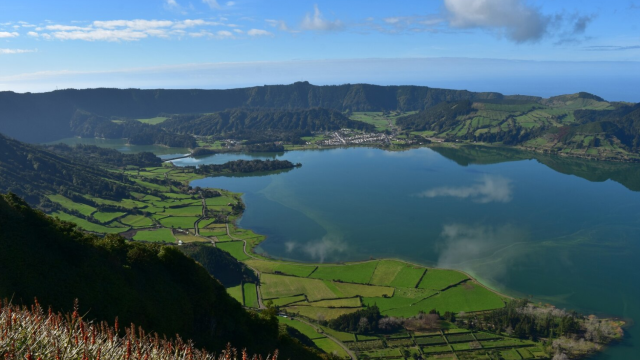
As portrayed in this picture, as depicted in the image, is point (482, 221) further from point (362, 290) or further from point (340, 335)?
point (340, 335)

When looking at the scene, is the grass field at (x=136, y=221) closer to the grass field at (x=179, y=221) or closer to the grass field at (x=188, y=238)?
the grass field at (x=179, y=221)

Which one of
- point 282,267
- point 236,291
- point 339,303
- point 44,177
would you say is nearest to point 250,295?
point 236,291

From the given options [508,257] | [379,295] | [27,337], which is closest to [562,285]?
[508,257]

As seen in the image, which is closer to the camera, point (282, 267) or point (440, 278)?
point (440, 278)

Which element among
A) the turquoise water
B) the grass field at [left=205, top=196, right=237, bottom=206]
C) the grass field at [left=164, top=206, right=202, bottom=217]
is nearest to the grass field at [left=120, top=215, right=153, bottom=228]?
the grass field at [left=164, top=206, right=202, bottom=217]

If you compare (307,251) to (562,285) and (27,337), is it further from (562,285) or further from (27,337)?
(27,337)

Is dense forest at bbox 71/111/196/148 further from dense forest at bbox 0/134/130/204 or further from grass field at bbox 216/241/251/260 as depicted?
grass field at bbox 216/241/251/260

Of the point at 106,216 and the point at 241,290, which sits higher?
the point at 106,216
